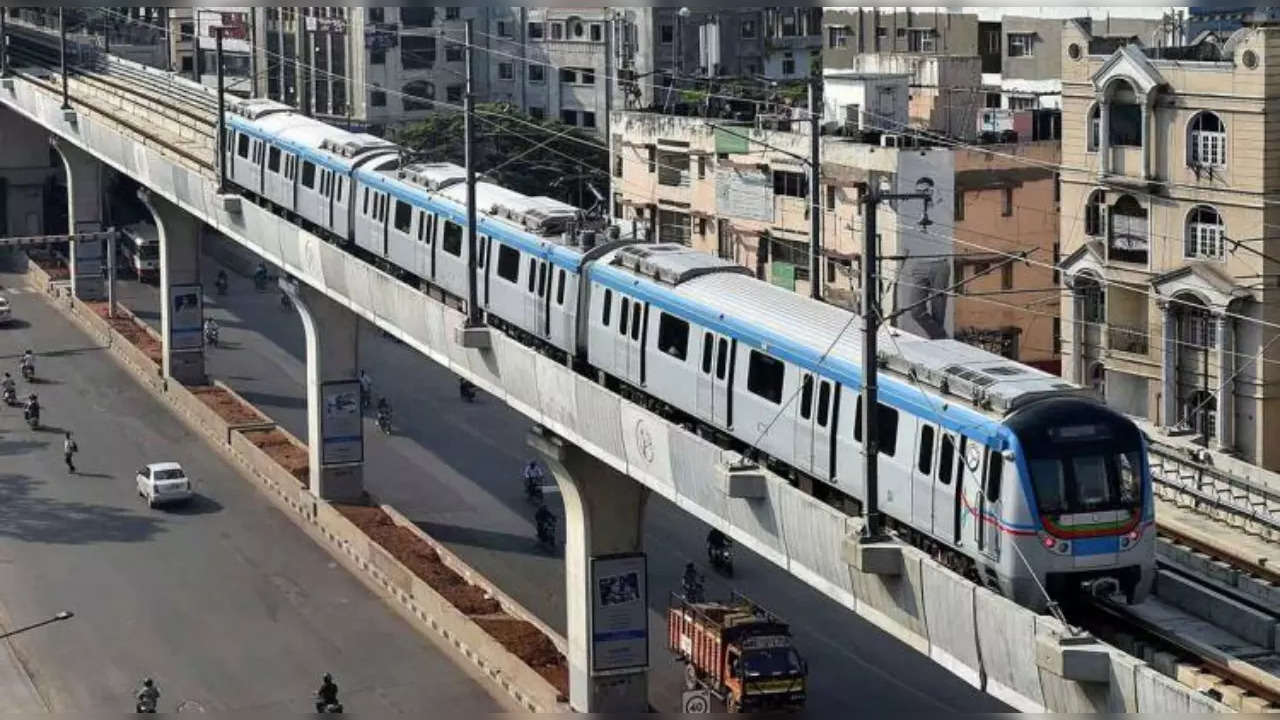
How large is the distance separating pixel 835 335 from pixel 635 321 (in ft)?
15.9

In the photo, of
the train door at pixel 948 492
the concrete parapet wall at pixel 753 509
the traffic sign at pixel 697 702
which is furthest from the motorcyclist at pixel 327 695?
the train door at pixel 948 492

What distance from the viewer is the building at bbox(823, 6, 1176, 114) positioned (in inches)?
1759

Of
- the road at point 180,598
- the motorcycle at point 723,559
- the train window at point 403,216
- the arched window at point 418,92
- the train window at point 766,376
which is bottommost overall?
the road at point 180,598

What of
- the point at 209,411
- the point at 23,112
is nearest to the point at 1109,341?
the point at 209,411

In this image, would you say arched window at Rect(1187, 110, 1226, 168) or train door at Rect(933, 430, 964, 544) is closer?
train door at Rect(933, 430, 964, 544)

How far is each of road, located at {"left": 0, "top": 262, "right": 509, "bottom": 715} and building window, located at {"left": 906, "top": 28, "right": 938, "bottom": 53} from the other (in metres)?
18.8

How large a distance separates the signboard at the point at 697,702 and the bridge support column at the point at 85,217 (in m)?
37.7

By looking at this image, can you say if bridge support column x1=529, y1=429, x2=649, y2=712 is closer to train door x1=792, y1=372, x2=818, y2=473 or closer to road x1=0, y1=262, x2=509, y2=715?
road x1=0, y1=262, x2=509, y2=715

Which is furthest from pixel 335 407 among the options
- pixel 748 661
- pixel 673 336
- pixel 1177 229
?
pixel 673 336

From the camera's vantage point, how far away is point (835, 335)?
69.1 feet

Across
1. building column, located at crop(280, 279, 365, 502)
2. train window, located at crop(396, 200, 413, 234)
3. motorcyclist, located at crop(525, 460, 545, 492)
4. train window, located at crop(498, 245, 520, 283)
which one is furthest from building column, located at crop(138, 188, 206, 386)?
train window, located at crop(498, 245, 520, 283)

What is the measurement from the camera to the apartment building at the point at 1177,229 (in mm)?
32719

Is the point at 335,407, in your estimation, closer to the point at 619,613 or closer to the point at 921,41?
the point at 619,613

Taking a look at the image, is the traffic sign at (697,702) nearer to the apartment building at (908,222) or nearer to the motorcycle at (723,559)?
the motorcycle at (723,559)
